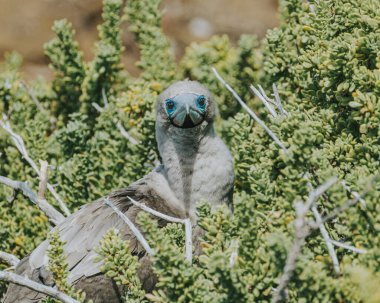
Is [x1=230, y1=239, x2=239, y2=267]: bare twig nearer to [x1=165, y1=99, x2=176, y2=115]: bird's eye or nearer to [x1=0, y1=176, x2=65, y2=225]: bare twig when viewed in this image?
[x1=165, y1=99, x2=176, y2=115]: bird's eye

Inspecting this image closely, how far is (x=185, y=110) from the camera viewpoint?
12.9ft

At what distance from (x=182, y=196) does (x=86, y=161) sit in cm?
59

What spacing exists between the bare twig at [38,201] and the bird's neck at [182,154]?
2.08 feet

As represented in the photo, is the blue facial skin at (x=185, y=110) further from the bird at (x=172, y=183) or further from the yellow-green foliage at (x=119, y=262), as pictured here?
the yellow-green foliage at (x=119, y=262)

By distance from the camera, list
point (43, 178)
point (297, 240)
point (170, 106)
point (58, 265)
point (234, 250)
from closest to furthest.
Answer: point (297, 240)
point (234, 250)
point (58, 265)
point (43, 178)
point (170, 106)

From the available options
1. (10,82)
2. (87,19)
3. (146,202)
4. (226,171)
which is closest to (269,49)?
(226,171)

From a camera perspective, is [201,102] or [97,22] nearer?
[201,102]

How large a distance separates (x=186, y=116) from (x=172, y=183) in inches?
15.2

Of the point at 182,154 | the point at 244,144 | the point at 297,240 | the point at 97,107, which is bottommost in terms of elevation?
the point at 297,240

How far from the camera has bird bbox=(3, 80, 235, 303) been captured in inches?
149

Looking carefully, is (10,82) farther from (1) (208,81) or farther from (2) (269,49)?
→ (2) (269,49)

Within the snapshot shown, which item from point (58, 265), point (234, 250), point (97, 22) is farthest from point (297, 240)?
point (97, 22)

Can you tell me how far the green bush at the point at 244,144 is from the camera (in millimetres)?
2297

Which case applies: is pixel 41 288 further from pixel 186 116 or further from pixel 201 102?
pixel 201 102
